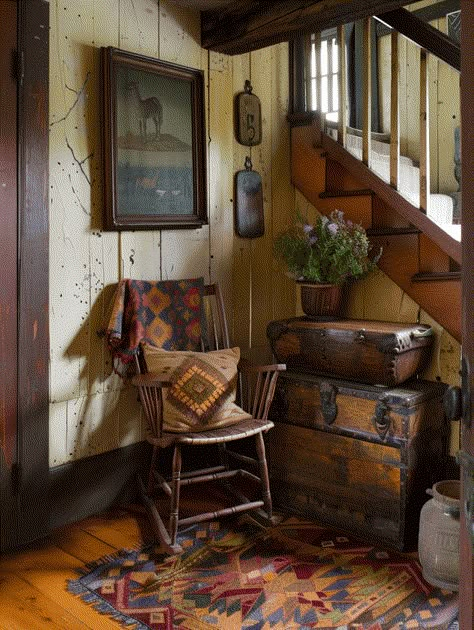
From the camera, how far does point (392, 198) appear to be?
3.12 metres

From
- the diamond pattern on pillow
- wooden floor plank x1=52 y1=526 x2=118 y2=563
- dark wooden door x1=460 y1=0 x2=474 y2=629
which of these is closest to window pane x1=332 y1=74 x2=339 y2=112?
the diamond pattern on pillow

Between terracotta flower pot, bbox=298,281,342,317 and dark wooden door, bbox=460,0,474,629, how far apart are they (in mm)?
2074

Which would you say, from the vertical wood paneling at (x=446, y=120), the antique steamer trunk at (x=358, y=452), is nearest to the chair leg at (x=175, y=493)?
the antique steamer trunk at (x=358, y=452)

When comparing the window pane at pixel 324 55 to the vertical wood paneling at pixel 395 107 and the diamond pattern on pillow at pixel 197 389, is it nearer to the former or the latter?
the vertical wood paneling at pixel 395 107

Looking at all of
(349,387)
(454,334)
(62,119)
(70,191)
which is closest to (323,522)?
(349,387)

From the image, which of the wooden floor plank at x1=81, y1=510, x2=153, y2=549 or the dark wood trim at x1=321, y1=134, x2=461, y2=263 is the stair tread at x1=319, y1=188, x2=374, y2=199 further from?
the wooden floor plank at x1=81, y1=510, x2=153, y2=549

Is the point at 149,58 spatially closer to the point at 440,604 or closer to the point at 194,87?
the point at 194,87

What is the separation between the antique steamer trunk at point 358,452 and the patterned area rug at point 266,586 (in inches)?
5.3

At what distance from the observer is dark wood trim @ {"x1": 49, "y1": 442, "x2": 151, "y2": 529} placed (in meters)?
2.85

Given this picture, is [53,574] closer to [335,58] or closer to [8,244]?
[8,244]

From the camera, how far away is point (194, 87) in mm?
3238

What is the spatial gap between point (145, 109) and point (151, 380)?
4.18 ft

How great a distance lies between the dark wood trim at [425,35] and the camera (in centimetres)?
289

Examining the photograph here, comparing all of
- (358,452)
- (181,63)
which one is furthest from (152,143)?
(358,452)
